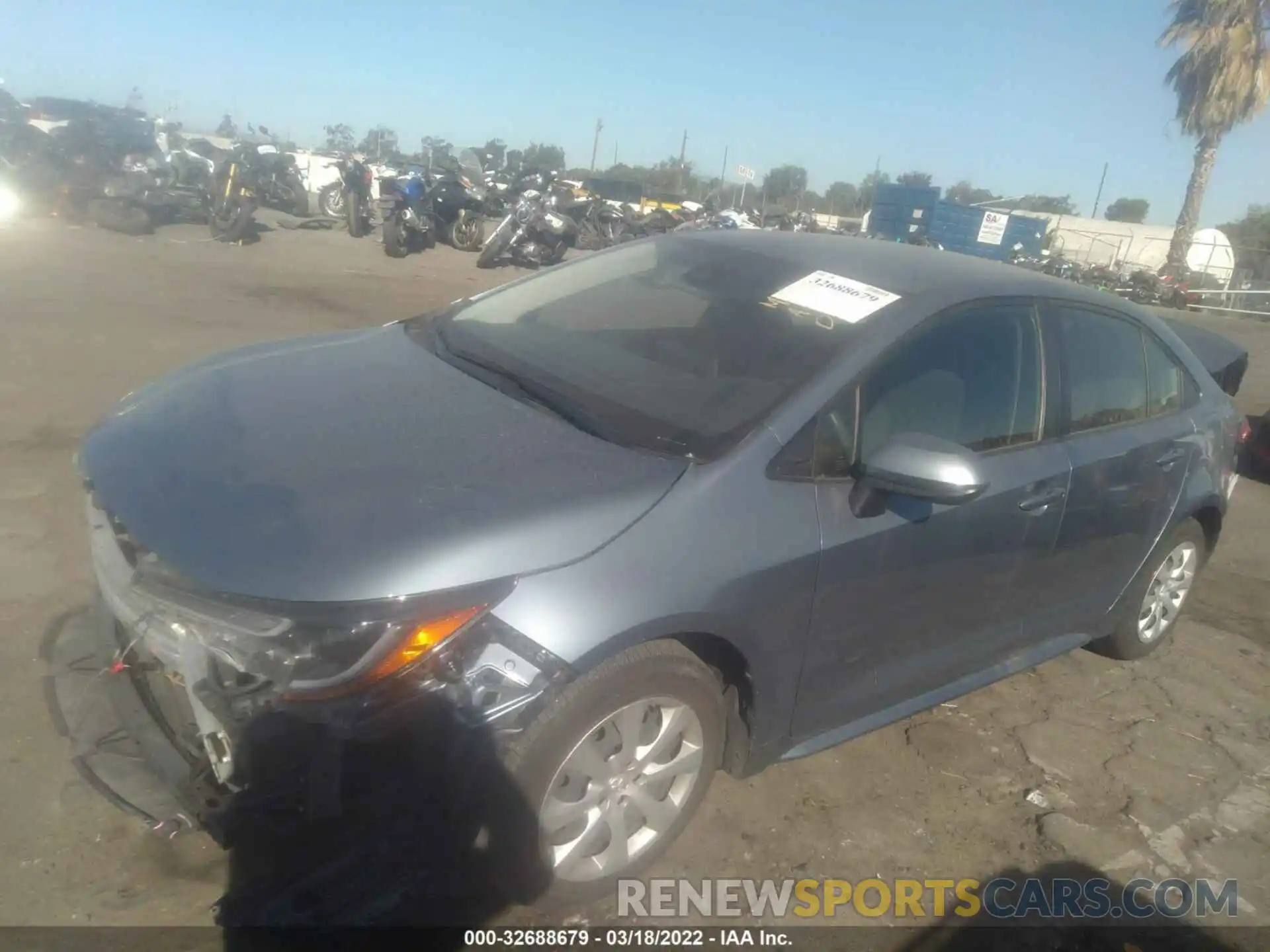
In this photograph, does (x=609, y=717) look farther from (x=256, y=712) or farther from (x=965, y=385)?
(x=965, y=385)

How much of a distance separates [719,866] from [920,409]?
1.52 m

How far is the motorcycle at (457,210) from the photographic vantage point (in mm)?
15938

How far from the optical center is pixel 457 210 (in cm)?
1628

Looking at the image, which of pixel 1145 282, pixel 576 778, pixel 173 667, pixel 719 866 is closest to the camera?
pixel 173 667

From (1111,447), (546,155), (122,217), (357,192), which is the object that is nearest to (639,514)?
(1111,447)

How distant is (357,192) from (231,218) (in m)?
2.91

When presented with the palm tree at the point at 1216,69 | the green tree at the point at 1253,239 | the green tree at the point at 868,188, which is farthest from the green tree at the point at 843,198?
the palm tree at the point at 1216,69

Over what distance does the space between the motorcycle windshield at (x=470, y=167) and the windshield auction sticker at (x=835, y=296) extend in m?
16.0

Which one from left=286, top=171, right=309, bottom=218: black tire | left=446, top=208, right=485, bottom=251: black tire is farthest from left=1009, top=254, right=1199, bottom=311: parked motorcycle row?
left=286, top=171, right=309, bottom=218: black tire

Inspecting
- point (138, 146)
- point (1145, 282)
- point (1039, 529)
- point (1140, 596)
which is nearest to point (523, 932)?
point (1039, 529)

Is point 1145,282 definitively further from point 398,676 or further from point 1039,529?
point 398,676

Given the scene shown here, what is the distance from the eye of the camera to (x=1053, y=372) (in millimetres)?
3436

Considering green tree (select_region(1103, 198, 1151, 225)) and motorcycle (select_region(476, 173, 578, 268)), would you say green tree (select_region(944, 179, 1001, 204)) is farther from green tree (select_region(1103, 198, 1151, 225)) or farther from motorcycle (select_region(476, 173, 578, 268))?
motorcycle (select_region(476, 173, 578, 268))

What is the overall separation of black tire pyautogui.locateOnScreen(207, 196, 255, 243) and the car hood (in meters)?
12.2
